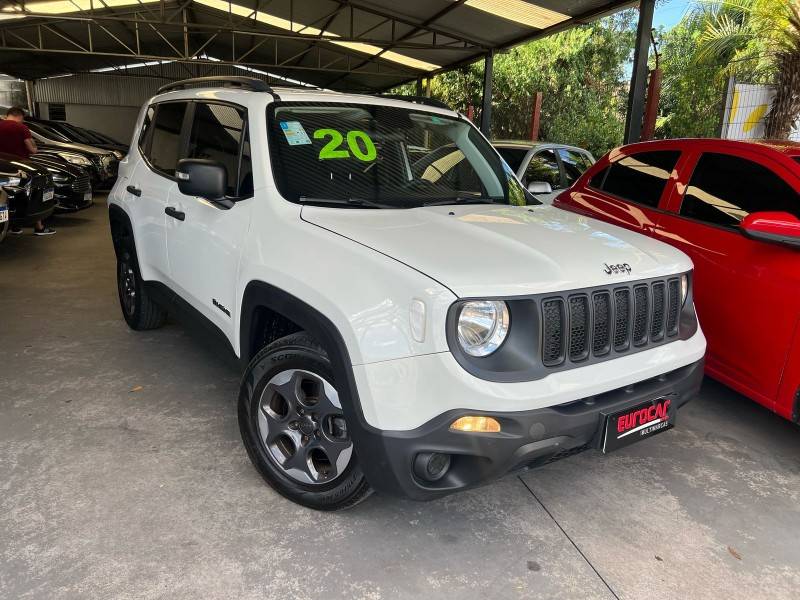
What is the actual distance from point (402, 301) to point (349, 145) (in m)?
1.26

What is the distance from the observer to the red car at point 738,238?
314 cm

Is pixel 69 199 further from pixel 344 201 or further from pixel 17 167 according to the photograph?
pixel 344 201

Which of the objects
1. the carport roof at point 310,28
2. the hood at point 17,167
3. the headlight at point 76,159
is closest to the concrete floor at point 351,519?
the hood at point 17,167

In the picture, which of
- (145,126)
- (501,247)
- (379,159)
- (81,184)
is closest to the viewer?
(501,247)

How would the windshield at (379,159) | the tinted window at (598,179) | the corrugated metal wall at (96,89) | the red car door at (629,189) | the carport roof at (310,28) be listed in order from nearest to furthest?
the windshield at (379,159) < the red car door at (629,189) < the tinted window at (598,179) < the carport roof at (310,28) < the corrugated metal wall at (96,89)

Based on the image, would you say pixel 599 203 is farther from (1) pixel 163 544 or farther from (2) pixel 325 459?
(1) pixel 163 544

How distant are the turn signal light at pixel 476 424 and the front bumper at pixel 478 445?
0.06 ft

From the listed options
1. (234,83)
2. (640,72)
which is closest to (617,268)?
(234,83)

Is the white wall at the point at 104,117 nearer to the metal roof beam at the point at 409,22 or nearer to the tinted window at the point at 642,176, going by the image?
the metal roof beam at the point at 409,22

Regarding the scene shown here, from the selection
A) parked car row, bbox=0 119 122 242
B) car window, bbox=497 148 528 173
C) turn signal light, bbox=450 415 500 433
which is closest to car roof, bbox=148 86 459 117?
turn signal light, bbox=450 415 500 433

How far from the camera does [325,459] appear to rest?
8.55 ft

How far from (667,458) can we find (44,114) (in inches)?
1162

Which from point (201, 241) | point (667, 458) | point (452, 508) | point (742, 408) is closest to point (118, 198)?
point (201, 241)

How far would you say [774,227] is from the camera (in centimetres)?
306
